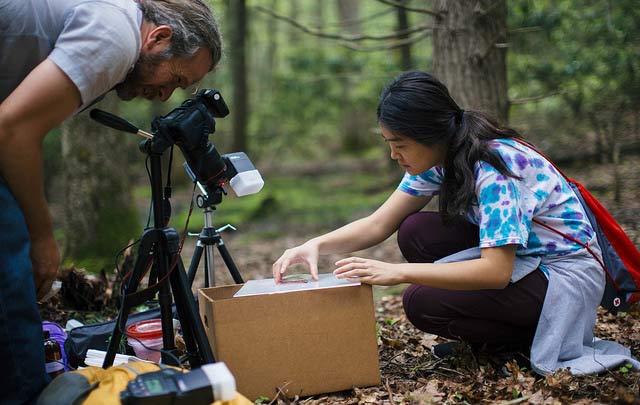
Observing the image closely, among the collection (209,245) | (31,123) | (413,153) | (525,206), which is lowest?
(209,245)

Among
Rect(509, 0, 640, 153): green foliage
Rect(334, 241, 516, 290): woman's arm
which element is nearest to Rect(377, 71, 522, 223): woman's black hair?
Rect(334, 241, 516, 290): woman's arm

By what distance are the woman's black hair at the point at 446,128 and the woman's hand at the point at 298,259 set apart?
1.91ft

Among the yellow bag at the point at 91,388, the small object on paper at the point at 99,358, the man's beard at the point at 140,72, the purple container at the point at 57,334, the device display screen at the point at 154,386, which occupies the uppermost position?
the man's beard at the point at 140,72

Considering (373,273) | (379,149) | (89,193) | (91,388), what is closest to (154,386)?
(91,388)

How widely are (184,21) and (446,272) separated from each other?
1.30 metres

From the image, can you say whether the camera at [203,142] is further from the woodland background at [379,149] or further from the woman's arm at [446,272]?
the woman's arm at [446,272]

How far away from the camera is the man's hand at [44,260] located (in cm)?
208

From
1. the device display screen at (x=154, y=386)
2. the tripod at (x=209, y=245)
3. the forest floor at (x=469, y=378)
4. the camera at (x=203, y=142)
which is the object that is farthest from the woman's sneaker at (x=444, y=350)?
the device display screen at (x=154, y=386)

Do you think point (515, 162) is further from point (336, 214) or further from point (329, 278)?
point (336, 214)

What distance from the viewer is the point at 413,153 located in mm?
2533

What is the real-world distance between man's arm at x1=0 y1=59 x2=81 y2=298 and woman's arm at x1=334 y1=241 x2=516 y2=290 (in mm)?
1103

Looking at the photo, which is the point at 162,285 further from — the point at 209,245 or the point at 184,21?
the point at 184,21

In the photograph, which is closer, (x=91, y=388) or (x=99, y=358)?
(x=91, y=388)

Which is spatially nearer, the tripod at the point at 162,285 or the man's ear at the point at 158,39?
the man's ear at the point at 158,39
